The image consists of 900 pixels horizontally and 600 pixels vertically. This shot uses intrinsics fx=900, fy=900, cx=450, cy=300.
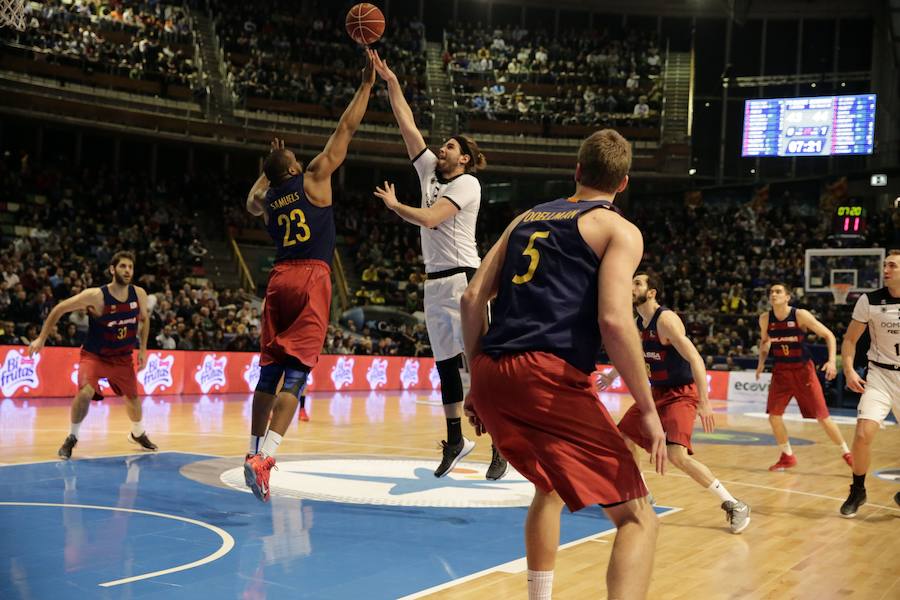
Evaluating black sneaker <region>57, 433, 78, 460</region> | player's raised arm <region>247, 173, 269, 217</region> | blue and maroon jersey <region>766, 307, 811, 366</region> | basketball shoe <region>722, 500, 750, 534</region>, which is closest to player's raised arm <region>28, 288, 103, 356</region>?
black sneaker <region>57, 433, 78, 460</region>

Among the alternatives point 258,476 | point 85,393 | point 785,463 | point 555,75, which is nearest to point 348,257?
point 555,75

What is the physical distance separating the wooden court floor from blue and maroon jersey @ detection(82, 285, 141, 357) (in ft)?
3.44

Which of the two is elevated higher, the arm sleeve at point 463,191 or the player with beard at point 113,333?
the arm sleeve at point 463,191

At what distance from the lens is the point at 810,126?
2806 centimetres

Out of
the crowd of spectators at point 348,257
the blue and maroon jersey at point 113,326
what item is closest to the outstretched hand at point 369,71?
the blue and maroon jersey at point 113,326

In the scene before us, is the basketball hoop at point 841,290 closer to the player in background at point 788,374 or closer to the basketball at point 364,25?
the player in background at point 788,374

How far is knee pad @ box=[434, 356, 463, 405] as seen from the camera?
20.6 feet

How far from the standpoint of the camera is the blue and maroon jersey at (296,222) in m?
5.83

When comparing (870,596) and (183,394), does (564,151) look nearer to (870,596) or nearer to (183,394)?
(183,394)

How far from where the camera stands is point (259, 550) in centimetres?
517

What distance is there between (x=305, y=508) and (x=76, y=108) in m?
19.6

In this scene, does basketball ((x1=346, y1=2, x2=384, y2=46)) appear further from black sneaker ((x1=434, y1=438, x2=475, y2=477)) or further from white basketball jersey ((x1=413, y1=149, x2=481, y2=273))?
black sneaker ((x1=434, y1=438, x2=475, y2=477))

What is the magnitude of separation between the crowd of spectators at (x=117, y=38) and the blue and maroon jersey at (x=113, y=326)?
15.5m

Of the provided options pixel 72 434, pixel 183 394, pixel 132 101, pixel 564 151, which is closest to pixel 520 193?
pixel 564 151
